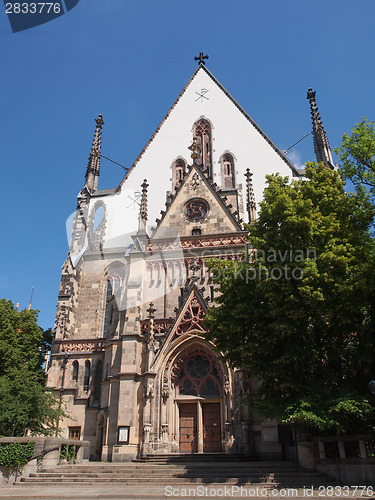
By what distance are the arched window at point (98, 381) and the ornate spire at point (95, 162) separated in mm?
13902

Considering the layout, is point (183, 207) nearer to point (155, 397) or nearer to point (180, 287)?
point (180, 287)

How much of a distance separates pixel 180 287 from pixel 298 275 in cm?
1120

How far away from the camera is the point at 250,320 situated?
13945 millimetres

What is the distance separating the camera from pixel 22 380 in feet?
62.4

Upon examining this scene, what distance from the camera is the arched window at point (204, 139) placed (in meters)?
30.6

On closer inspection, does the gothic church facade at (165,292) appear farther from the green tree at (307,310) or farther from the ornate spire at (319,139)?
the green tree at (307,310)

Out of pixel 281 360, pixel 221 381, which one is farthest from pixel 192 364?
pixel 281 360

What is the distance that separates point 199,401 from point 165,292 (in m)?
6.41

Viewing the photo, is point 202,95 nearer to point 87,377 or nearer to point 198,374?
point 198,374

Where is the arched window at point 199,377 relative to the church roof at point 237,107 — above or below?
below

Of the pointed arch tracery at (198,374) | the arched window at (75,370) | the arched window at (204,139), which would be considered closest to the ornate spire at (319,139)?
the arched window at (204,139)

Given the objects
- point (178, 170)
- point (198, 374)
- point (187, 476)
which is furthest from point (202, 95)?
point (187, 476)

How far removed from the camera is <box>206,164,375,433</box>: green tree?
A: 12180mm

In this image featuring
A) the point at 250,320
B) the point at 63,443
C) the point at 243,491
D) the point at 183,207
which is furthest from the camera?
the point at 183,207
